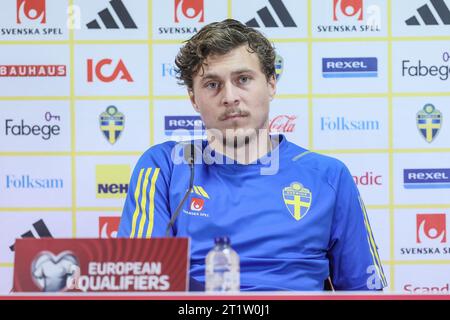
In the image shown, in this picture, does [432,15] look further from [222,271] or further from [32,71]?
[222,271]

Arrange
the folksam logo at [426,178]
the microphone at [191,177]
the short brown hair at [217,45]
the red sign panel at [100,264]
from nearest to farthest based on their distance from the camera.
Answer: the red sign panel at [100,264] < the microphone at [191,177] < the short brown hair at [217,45] < the folksam logo at [426,178]

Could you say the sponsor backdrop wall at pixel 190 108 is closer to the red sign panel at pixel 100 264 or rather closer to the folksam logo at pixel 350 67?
the folksam logo at pixel 350 67

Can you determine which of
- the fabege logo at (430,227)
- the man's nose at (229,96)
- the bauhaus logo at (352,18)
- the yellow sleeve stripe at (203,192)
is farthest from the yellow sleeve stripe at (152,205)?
the fabege logo at (430,227)

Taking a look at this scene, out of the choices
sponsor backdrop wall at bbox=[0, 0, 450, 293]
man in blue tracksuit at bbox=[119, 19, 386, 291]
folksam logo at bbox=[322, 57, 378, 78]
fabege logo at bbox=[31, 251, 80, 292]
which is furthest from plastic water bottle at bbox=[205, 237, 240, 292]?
folksam logo at bbox=[322, 57, 378, 78]

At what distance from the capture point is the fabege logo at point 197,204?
1.73 m

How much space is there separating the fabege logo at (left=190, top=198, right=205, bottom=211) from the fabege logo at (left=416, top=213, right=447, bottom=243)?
132 cm

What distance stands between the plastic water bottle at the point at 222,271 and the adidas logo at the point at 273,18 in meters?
1.73

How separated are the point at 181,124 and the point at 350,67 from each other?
0.72m

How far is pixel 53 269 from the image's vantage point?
42.6 inches

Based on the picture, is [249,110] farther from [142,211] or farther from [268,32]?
[268,32]

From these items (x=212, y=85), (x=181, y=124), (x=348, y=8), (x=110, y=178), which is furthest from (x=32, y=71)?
(x=348, y=8)

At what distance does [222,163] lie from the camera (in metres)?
1.88

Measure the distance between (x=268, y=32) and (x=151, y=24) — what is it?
483 mm

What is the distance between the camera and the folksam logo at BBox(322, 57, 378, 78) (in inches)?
108
